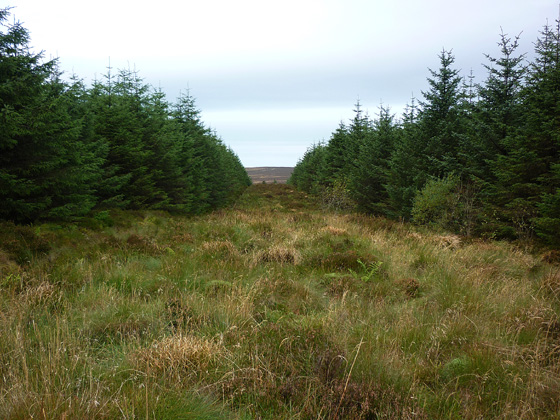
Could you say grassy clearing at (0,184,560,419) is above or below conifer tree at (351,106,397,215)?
below

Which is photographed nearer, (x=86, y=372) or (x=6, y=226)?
(x=86, y=372)

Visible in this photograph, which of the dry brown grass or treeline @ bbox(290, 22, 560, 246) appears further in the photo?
treeline @ bbox(290, 22, 560, 246)

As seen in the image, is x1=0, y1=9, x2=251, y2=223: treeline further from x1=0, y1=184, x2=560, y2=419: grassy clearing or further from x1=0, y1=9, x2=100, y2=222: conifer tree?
x1=0, y1=184, x2=560, y2=419: grassy clearing

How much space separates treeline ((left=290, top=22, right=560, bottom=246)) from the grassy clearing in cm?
568

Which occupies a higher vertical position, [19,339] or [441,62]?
[441,62]

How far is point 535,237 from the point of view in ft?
38.2

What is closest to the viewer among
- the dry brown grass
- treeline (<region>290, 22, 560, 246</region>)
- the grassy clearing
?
the grassy clearing

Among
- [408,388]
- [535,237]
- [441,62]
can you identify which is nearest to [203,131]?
[441,62]

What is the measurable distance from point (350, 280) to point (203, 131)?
21.1 metres

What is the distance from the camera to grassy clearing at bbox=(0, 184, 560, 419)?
7.97ft

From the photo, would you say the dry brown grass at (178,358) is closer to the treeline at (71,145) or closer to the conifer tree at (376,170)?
the treeline at (71,145)

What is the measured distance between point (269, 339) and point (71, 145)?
850 centimetres

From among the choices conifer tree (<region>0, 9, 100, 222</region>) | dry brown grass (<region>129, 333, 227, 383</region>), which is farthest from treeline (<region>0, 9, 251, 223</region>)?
dry brown grass (<region>129, 333, 227, 383</region>)

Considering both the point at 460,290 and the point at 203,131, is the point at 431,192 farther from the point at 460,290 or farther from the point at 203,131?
the point at 203,131
